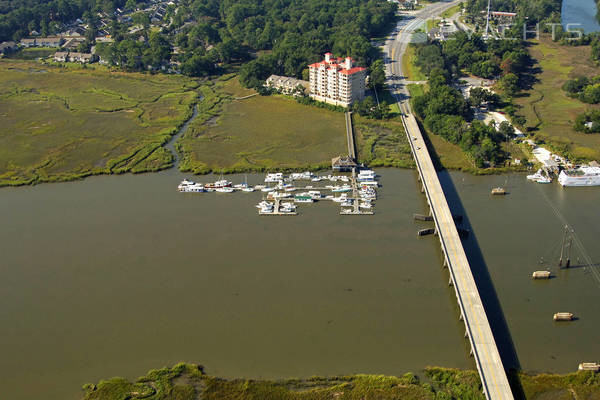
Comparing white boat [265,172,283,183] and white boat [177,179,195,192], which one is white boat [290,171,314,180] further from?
white boat [177,179,195,192]

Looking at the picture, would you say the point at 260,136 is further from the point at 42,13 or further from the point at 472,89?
the point at 42,13

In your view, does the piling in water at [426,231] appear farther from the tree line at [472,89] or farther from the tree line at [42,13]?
the tree line at [42,13]

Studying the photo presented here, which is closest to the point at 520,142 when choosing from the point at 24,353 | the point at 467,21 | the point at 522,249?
the point at 522,249

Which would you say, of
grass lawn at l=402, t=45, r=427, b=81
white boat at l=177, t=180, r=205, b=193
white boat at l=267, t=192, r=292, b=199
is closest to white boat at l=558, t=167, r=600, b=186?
white boat at l=267, t=192, r=292, b=199

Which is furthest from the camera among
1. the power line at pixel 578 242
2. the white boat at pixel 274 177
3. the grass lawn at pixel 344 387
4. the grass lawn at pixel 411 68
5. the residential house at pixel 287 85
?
the grass lawn at pixel 411 68

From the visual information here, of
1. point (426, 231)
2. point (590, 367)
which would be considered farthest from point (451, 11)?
point (590, 367)

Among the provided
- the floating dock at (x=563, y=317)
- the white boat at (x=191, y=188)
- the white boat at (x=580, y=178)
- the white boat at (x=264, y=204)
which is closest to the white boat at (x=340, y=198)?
the white boat at (x=264, y=204)
